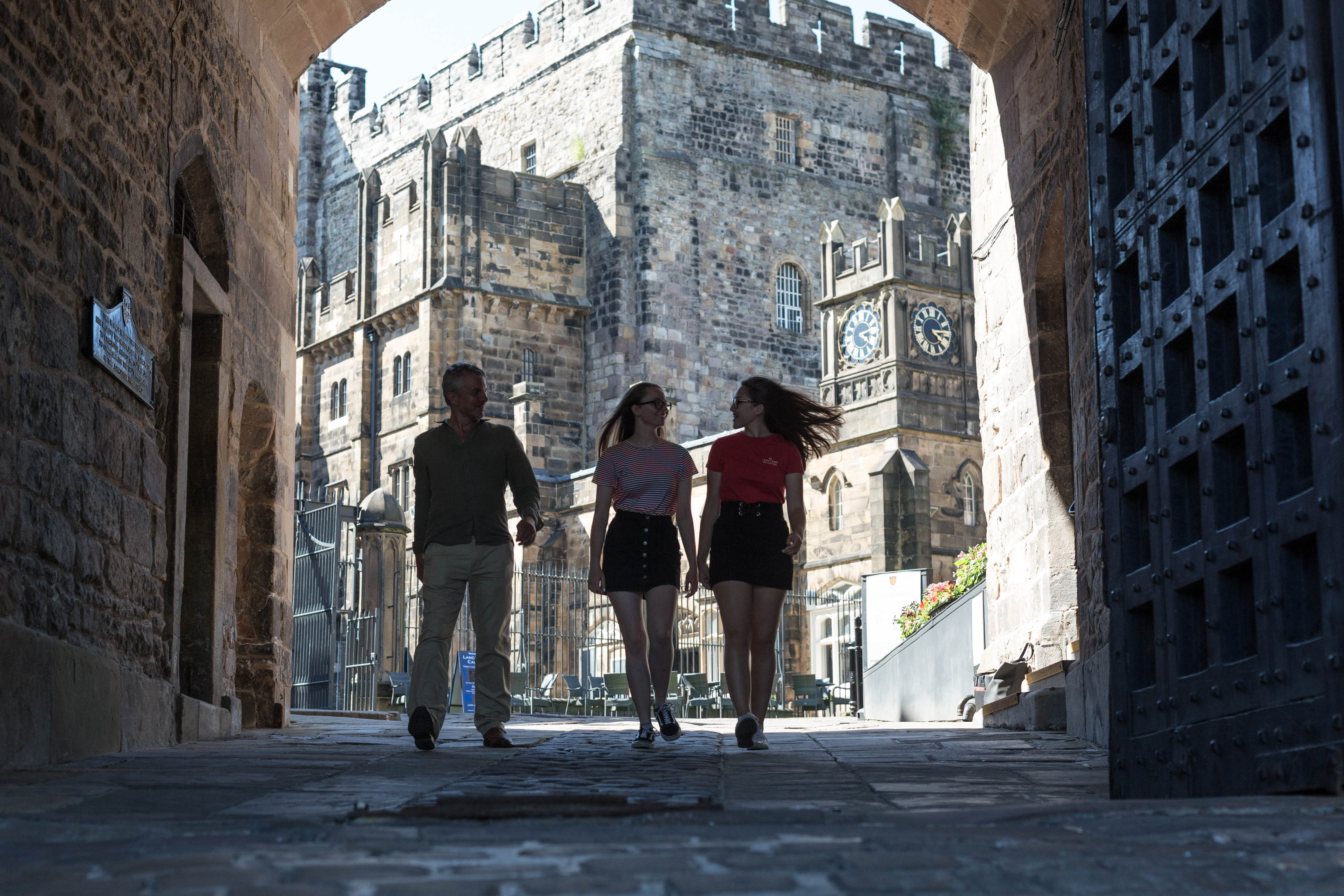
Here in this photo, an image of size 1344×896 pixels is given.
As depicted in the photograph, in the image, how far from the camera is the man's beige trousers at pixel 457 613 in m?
6.77

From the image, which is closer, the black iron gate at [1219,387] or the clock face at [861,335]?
the black iron gate at [1219,387]

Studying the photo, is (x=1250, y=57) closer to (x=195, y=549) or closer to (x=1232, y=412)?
(x=1232, y=412)

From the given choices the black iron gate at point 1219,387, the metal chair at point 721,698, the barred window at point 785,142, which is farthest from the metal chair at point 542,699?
the barred window at point 785,142

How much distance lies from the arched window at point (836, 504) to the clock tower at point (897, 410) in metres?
0.03

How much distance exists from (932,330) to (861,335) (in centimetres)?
139

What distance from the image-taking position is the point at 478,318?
40.1 m

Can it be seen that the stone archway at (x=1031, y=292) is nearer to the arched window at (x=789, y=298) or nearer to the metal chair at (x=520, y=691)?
the metal chair at (x=520, y=691)

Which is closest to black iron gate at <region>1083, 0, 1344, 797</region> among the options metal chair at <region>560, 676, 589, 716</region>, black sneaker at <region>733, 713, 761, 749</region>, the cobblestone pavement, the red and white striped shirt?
the cobblestone pavement

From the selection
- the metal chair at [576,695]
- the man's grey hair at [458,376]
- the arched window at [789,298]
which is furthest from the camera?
the arched window at [789,298]

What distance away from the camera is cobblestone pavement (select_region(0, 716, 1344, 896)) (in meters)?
2.54

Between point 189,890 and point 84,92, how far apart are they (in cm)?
456

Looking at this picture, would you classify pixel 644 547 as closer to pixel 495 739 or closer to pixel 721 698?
pixel 495 739

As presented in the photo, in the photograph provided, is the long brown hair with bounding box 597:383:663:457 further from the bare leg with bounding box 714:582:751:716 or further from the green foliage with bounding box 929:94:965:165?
the green foliage with bounding box 929:94:965:165

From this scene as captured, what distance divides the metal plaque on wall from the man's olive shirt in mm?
1182
